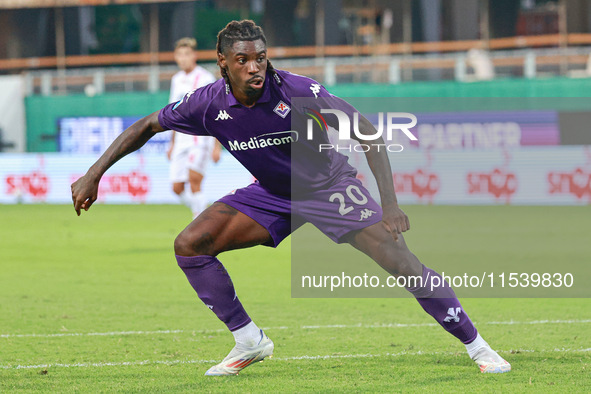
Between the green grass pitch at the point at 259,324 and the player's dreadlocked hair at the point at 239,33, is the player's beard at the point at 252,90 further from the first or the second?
the green grass pitch at the point at 259,324

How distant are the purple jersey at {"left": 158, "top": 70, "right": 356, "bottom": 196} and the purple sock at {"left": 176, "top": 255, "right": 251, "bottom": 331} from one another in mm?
608

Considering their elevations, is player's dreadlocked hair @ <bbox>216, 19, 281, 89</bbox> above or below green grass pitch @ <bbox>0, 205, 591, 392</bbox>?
above

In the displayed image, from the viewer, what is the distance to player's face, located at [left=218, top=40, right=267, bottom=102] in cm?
535

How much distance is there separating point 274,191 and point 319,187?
0.29 meters

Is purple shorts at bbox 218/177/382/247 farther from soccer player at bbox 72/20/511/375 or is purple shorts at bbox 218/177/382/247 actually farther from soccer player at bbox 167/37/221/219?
soccer player at bbox 167/37/221/219

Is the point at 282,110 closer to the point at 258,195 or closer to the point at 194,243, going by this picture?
the point at 258,195

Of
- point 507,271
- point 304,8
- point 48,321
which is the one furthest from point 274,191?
point 304,8

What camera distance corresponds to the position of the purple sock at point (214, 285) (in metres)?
5.79

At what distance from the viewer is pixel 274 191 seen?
591 centimetres

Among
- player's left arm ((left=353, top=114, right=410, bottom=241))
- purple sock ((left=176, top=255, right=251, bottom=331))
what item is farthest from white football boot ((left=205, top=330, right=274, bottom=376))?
player's left arm ((left=353, top=114, right=410, bottom=241))

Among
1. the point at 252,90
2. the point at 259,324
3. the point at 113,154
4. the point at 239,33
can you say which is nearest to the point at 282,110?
the point at 252,90

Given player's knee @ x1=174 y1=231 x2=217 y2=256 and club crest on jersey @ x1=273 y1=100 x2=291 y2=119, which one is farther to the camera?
player's knee @ x1=174 y1=231 x2=217 y2=256

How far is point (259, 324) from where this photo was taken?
25.5 ft

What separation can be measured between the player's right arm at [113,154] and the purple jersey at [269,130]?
0.29 ft
